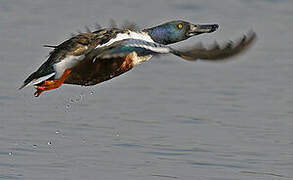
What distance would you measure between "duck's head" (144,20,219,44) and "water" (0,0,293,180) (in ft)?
2.92

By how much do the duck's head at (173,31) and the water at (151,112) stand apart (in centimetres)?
89

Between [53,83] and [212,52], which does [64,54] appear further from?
[212,52]

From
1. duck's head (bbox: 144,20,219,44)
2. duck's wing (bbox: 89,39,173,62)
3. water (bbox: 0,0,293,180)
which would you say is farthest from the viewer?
duck's head (bbox: 144,20,219,44)

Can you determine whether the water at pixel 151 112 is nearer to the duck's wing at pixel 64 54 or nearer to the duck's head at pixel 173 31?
the duck's wing at pixel 64 54

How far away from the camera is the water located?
7.29 meters

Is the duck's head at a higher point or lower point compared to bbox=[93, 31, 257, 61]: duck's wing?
higher

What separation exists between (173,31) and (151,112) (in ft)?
4.05

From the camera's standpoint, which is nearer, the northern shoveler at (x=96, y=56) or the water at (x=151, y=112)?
the northern shoveler at (x=96, y=56)

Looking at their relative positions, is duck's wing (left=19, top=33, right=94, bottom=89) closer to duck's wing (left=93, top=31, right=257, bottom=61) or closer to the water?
duck's wing (left=93, top=31, right=257, bottom=61)

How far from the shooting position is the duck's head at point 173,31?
772cm

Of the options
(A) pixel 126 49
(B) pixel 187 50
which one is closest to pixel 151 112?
(A) pixel 126 49

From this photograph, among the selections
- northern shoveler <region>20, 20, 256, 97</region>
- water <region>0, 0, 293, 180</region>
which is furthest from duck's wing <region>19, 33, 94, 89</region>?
water <region>0, 0, 293, 180</region>

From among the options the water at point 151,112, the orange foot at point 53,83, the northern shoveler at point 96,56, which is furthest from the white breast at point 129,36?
the water at point 151,112

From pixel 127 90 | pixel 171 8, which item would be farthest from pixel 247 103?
pixel 171 8
